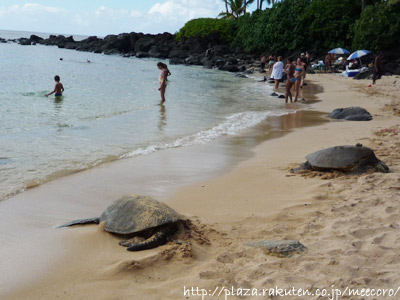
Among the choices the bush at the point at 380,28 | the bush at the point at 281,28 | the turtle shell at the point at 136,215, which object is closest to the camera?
the turtle shell at the point at 136,215

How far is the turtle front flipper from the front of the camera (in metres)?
3.34

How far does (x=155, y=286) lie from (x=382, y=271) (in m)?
1.60

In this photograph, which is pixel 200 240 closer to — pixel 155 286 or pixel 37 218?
pixel 155 286

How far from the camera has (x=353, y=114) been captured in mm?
10156

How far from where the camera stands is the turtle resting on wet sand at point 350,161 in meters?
5.15

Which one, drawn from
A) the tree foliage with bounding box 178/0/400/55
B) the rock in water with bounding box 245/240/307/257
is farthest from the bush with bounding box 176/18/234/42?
the rock in water with bounding box 245/240/307/257

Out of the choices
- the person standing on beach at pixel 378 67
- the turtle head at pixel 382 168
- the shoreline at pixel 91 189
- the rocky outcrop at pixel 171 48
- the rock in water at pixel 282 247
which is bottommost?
the shoreline at pixel 91 189

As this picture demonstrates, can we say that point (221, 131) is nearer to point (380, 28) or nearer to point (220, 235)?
point (220, 235)

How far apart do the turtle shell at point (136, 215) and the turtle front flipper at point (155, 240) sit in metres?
0.08

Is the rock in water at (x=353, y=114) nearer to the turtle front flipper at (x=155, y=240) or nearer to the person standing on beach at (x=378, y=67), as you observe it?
the turtle front flipper at (x=155, y=240)

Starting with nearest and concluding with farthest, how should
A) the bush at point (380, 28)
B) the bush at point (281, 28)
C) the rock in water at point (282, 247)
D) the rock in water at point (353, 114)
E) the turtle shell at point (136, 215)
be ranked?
the rock in water at point (282, 247)
the turtle shell at point (136, 215)
the rock in water at point (353, 114)
the bush at point (380, 28)
the bush at point (281, 28)

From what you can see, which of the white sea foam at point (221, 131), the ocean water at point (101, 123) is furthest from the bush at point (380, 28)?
the white sea foam at point (221, 131)

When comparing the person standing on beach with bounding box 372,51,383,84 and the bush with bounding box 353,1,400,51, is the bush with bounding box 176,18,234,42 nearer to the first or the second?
the bush with bounding box 353,1,400,51

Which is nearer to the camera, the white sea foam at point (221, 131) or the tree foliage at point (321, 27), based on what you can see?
the white sea foam at point (221, 131)
